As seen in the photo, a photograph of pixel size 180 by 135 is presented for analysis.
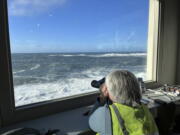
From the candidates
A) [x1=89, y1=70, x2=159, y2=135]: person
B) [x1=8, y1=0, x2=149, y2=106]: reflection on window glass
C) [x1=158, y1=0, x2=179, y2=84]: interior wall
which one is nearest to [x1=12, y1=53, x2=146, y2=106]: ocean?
[x1=8, y1=0, x2=149, y2=106]: reflection on window glass

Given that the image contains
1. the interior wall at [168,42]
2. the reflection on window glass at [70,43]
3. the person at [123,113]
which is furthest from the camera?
the interior wall at [168,42]

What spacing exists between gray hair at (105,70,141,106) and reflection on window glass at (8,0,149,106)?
76 cm

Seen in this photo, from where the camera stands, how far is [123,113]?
913 mm

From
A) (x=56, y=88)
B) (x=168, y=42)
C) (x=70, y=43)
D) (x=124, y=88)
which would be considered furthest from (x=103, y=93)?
(x=168, y=42)

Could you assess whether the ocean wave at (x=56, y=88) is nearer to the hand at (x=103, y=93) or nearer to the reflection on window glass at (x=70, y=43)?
the reflection on window glass at (x=70, y=43)

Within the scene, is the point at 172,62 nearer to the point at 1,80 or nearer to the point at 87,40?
the point at 87,40

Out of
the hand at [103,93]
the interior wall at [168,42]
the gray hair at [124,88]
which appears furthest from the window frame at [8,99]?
the interior wall at [168,42]

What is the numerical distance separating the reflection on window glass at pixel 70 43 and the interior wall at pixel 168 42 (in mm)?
216

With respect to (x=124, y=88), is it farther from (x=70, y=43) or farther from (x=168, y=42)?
(x=168, y=42)

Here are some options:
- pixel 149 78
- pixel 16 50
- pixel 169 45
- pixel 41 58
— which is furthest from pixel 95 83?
pixel 169 45

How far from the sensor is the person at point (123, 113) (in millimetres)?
896

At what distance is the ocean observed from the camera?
4.71 feet

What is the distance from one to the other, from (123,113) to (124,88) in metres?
0.15

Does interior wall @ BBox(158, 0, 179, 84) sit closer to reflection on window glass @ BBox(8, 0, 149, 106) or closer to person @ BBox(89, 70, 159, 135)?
reflection on window glass @ BBox(8, 0, 149, 106)
